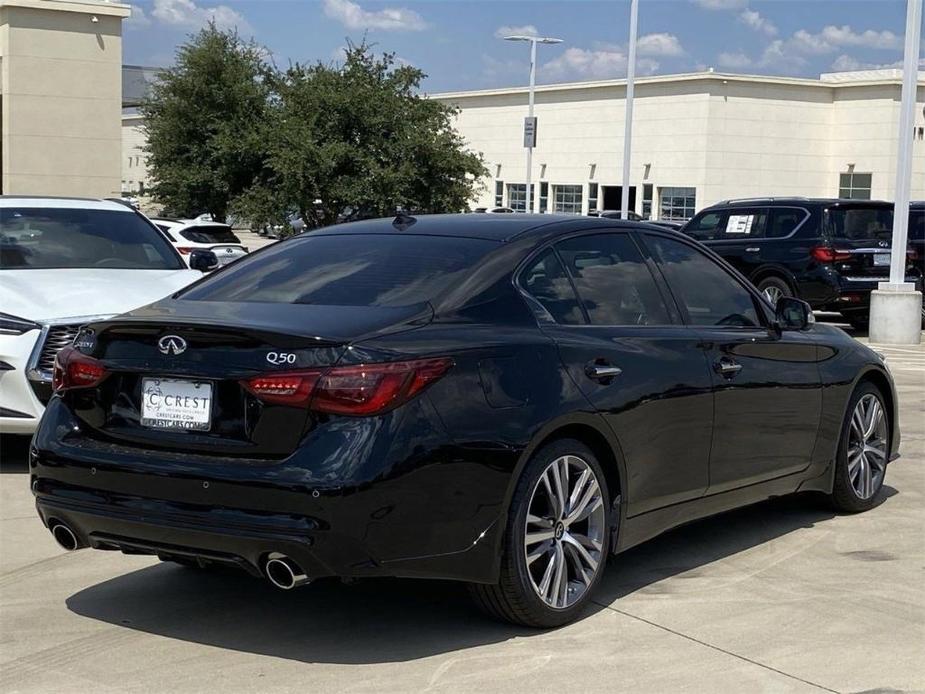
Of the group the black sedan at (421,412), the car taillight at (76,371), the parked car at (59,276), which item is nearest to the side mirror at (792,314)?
the black sedan at (421,412)

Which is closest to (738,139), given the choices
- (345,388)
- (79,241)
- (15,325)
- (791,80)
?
(791,80)

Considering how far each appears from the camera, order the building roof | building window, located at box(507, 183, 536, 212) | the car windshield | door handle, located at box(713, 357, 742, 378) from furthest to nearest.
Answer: building window, located at box(507, 183, 536, 212)
the building roof
the car windshield
door handle, located at box(713, 357, 742, 378)

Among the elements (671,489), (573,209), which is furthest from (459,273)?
(573,209)

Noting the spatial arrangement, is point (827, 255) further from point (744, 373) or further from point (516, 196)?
point (516, 196)

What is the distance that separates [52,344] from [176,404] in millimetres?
3608

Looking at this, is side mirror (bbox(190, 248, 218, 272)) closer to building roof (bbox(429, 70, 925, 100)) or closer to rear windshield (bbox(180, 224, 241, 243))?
rear windshield (bbox(180, 224, 241, 243))

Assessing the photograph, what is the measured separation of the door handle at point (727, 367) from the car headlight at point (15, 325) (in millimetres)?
4303

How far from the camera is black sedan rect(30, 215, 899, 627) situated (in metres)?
4.48

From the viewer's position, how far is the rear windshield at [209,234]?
26922 mm

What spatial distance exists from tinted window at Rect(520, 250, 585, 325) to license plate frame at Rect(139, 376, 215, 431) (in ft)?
4.48

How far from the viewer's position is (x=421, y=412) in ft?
14.9

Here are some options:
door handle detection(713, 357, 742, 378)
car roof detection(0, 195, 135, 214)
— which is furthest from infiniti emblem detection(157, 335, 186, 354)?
car roof detection(0, 195, 135, 214)

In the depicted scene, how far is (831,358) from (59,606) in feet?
12.9

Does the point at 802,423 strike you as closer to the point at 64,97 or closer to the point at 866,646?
the point at 866,646
